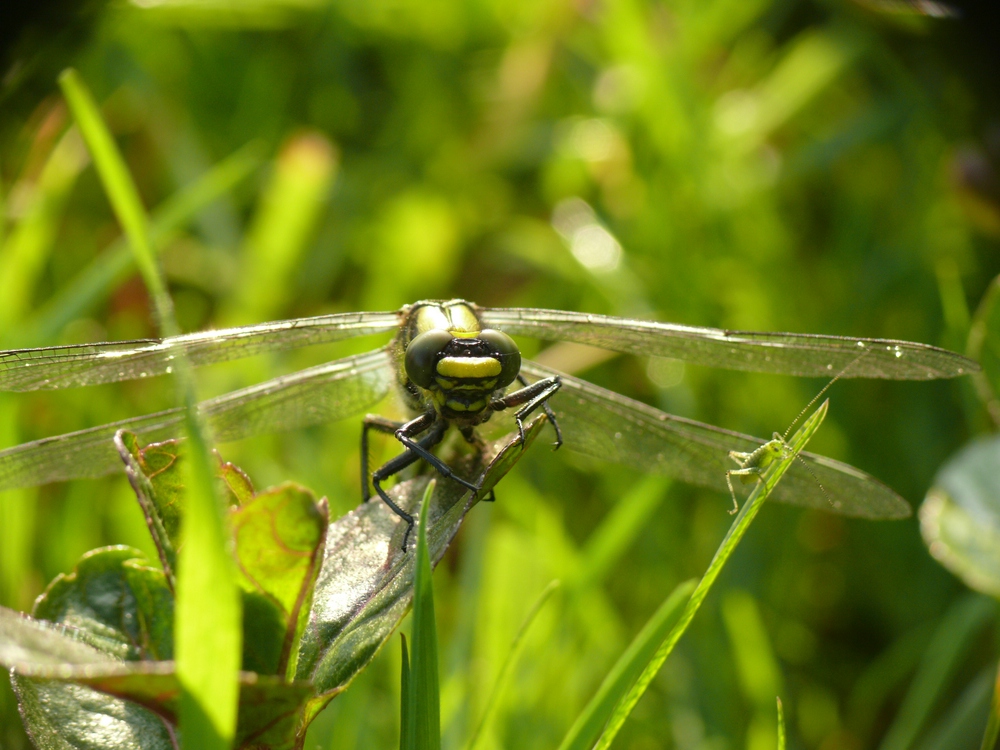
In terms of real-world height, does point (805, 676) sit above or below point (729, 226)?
below

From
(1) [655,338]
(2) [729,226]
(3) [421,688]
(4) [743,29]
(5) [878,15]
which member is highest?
(4) [743,29]

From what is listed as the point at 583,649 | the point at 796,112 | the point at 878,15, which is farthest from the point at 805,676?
the point at 796,112

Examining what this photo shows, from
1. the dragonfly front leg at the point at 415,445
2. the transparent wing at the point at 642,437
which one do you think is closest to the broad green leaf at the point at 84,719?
the dragonfly front leg at the point at 415,445

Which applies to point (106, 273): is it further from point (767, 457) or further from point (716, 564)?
point (716, 564)

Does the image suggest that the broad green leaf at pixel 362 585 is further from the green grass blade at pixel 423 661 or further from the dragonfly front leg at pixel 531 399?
the dragonfly front leg at pixel 531 399

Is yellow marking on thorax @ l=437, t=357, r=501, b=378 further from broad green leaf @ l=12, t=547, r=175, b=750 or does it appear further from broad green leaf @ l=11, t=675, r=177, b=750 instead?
broad green leaf @ l=11, t=675, r=177, b=750

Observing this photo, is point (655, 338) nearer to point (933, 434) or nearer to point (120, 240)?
point (933, 434)

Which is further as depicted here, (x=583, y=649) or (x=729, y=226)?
(x=729, y=226)

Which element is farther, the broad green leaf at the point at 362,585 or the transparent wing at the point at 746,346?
the transparent wing at the point at 746,346
